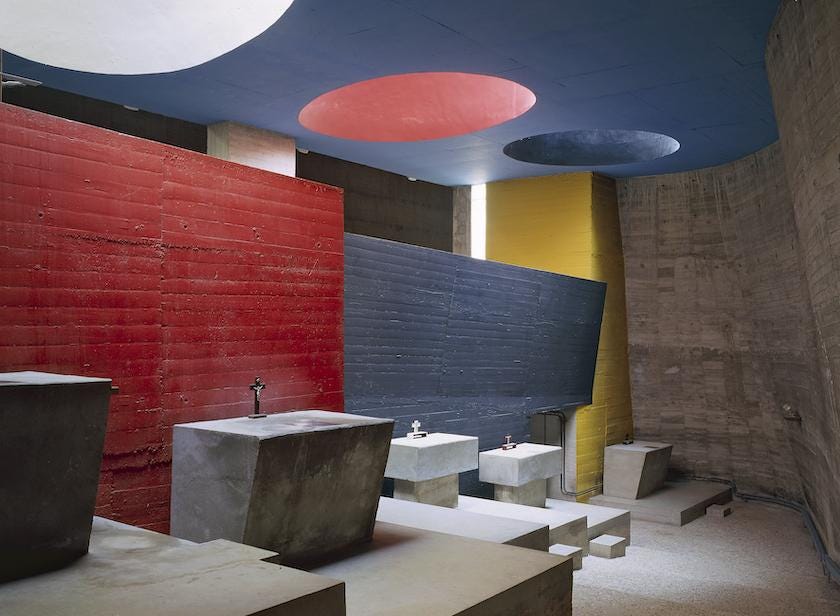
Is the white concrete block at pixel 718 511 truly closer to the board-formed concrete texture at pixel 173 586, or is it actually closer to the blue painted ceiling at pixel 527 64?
the blue painted ceiling at pixel 527 64

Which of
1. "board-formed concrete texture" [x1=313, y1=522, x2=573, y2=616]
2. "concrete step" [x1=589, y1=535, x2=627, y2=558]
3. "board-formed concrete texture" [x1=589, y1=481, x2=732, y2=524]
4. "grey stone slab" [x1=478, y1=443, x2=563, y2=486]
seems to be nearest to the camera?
"board-formed concrete texture" [x1=313, y1=522, x2=573, y2=616]

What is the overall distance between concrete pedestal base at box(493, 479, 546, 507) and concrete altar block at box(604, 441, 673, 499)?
244 cm

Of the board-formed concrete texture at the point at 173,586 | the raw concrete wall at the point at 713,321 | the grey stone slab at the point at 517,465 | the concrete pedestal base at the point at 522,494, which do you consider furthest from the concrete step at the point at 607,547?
the board-formed concrete texture at the point at 173,586

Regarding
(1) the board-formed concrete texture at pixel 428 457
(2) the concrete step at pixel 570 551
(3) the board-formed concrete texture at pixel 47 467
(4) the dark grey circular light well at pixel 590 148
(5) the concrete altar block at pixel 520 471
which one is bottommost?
(2) the concrete step at pixel 570 551

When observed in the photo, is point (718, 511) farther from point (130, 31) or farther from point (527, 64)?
point (130, 31)

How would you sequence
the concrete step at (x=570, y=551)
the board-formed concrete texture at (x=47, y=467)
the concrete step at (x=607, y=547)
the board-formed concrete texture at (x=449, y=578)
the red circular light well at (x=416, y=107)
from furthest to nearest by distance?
the red circular light well at (x=416, y=107) → the concrete step at (x=607, y=547) → the concrete step at (x=570, y=551) → the board-formed concrete texture at (x=449, y=578) → the board-formed concrete texture at (x=47, y=467)

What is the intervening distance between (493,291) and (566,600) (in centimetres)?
479

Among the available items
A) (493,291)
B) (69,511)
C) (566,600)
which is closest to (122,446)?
(69,511)

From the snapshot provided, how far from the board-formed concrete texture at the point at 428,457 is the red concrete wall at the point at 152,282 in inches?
51.6

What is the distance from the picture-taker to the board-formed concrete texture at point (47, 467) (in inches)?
120

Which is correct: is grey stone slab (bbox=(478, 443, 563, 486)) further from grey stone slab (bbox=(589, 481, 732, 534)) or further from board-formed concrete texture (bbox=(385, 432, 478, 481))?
grey stone slab (bbox=(589, 481, 732, 534))

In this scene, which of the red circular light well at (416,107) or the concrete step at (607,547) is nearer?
the concrete step at (607,547)

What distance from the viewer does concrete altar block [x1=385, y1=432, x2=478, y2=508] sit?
7.11 meters

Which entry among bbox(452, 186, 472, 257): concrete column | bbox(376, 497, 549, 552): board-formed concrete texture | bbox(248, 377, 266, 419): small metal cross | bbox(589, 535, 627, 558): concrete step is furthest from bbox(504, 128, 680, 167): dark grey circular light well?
bbox(248, 377, 266, 419): small metal cross
